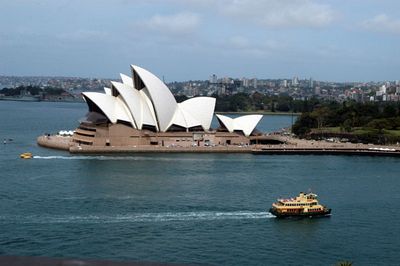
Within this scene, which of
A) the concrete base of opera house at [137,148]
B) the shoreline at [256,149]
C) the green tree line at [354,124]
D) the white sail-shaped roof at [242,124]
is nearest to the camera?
the concrete base of opera house at [137,148]

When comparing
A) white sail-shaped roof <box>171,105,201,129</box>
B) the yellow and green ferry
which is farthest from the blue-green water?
white sail-shaped roof <box>171,105,201,129</box>

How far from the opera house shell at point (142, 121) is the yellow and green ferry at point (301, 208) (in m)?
13.7

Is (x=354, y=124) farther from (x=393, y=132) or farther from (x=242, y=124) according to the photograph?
(x=242, y=124)

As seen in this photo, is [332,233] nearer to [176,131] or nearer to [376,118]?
[176,131]

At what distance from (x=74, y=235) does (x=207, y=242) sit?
235 centimetres

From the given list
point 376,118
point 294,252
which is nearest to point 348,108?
point 376,118

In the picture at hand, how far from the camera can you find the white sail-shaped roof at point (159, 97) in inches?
1101

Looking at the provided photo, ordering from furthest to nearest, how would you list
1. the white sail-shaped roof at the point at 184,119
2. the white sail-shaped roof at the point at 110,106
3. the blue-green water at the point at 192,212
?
1. the white sail-shaped roof at the point at 184,119
2. the white sail-shaped roof at the point at 110,106
3. the blue-green water at the point at 192,212

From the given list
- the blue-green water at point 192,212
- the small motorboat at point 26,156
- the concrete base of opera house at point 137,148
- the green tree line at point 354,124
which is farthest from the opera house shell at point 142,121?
the green tree line at point 354,124

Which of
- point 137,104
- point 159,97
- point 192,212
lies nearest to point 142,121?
point 137,104

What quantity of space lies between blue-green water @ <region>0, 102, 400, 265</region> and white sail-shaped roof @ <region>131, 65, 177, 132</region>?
4465 millimetres

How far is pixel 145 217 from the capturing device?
13.8 meters

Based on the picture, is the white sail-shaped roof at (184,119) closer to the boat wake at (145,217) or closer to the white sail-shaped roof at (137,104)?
the white sail-shaped roof at (137,104)

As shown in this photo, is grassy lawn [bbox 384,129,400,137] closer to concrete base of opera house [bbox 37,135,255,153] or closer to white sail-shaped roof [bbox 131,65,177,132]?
concrete base of opera house [bbox 37,135,255,153]
